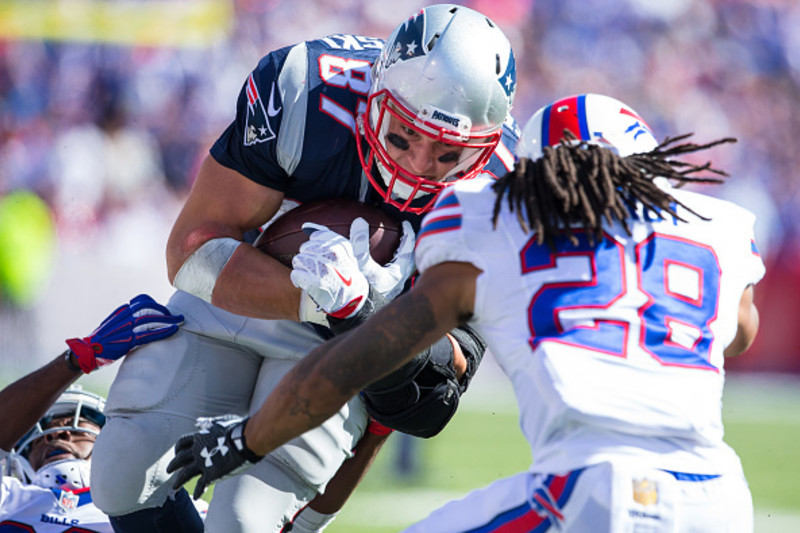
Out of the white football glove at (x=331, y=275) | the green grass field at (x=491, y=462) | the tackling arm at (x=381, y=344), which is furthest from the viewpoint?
the green grass field at (x=491, y=462)

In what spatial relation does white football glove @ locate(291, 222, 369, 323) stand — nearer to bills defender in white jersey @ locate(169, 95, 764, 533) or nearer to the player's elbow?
bills defender in white jersey @ locate(169, 95, 764, 533)

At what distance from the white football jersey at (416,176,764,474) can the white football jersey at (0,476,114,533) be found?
1624 mm

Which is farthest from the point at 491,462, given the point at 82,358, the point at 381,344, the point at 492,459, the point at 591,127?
the point at 381,344

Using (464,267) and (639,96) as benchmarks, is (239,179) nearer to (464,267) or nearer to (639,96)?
(464,267)

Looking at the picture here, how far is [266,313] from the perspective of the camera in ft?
10.6

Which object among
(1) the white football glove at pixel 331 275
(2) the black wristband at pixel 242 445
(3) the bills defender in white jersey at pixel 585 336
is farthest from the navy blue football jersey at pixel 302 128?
(2) the black wristband at pixel 242 445

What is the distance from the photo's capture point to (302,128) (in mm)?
3277

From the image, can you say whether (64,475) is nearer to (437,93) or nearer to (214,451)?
(214,451)

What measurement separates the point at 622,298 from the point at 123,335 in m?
1.72

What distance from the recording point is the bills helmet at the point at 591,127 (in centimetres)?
261

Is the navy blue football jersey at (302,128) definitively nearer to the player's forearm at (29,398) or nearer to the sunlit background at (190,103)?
the player's forearm at (29,398)

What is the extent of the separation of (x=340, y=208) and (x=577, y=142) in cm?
89

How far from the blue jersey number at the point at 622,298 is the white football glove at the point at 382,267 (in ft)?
3.03

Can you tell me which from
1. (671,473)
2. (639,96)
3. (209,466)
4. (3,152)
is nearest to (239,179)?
(209,466)
